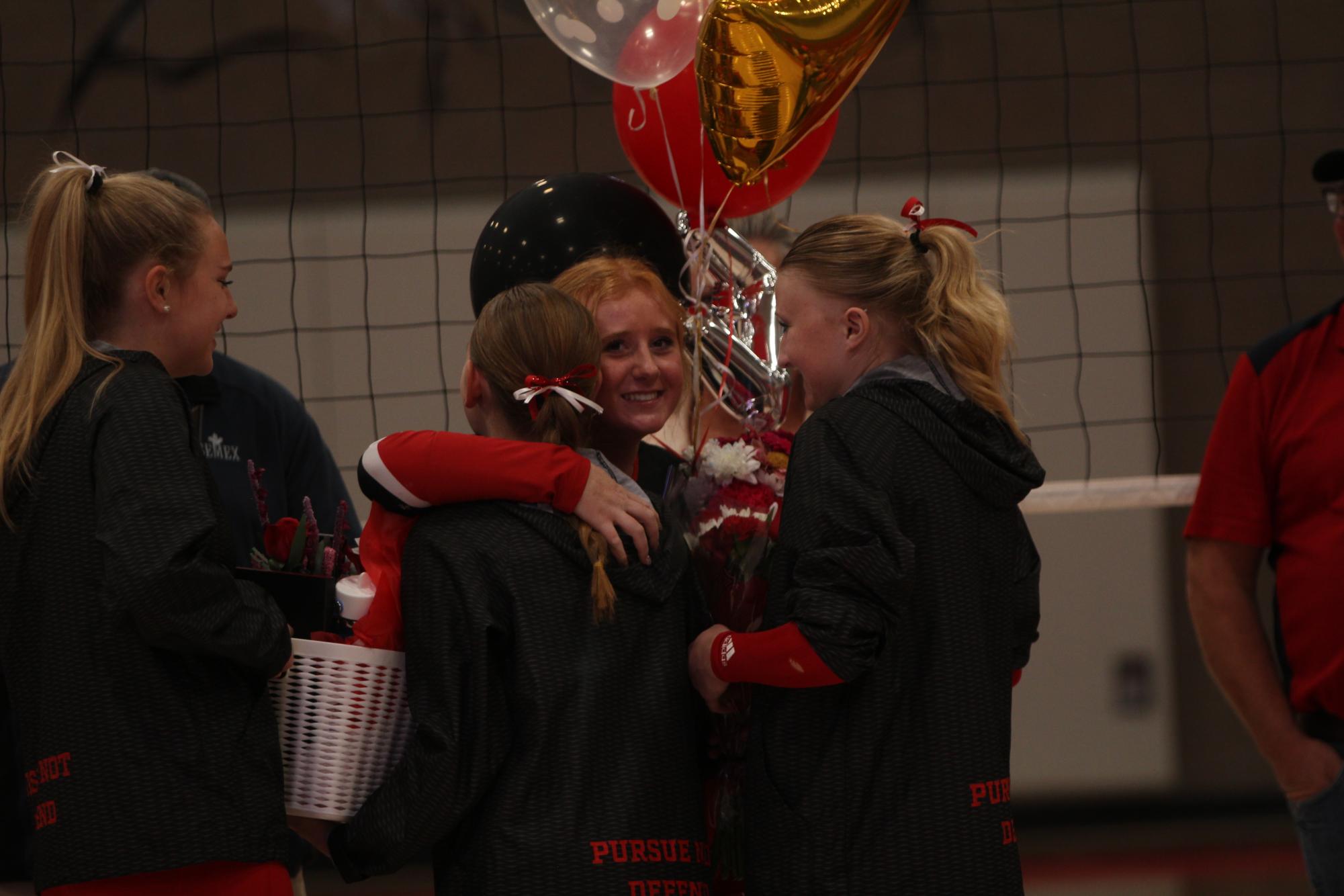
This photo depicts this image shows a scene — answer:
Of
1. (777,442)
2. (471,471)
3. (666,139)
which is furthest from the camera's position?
A: (666,139)

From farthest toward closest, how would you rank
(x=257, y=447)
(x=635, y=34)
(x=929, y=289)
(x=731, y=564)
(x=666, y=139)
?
(x=257, y=447), (x=666, y=139), (x=635, y=34), (x=731, y=564), (x=929, y=289)

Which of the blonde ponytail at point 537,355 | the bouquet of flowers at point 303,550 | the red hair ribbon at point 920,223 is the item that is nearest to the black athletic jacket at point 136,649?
the bouquet of flowers at point 303,550

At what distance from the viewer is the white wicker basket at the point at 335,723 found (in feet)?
5.69

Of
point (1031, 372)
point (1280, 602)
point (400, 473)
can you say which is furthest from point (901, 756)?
point (1031, 372)

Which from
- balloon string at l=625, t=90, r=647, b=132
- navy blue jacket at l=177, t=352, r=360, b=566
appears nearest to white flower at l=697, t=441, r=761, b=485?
balloon string at l=625, t=90, r=647, b=132

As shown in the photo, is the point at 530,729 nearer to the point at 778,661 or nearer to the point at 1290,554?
the point at 778,661

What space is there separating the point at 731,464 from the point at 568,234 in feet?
1.97

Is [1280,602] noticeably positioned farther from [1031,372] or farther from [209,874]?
[1031,372]

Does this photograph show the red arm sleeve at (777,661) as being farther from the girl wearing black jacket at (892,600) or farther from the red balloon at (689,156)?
the red balloon at (689,156)

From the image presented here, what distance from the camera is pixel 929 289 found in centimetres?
182

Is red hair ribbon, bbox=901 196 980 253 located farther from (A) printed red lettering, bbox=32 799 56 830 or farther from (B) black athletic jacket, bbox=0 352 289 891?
(A) printed red lettering, bbox=32 799 56 830

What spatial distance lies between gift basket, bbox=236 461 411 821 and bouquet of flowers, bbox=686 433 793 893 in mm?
470

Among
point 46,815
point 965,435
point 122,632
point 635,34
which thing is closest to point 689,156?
point 635,34

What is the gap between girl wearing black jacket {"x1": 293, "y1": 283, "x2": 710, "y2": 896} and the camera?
167 centimetres
